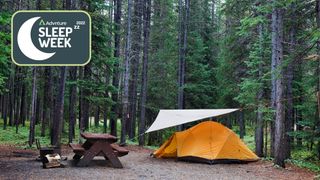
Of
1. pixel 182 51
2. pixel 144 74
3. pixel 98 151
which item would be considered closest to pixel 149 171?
→ pixel 98 151

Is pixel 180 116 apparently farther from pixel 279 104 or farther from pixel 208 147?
pixel 279 104

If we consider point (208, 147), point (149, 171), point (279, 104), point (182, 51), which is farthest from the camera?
point (182, 51)

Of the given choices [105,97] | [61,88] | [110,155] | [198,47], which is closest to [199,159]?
[110,155]

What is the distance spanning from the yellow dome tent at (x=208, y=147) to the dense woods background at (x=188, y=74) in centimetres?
148

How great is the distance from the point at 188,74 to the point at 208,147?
11441mm

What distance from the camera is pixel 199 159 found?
48.1 ft

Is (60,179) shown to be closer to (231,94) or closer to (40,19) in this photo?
(40,19)

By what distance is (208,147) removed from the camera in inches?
587

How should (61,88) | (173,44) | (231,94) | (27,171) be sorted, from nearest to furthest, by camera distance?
1. (27,171)
2. (61,88)
3. (231,94)
4. (173,44)

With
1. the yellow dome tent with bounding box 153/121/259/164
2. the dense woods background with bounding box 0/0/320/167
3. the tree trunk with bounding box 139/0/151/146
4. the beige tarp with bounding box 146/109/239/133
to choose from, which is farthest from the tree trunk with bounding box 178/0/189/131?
the beige tarp with bounding box 146/109/239/133

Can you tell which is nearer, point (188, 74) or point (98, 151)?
point (98, 151)

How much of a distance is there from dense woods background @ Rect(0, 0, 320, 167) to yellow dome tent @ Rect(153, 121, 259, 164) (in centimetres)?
148

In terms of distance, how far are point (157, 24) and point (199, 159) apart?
1647 centimetres

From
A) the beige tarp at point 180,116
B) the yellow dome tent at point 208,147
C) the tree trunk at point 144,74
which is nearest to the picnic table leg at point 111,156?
the beige tarp at point 180,116
